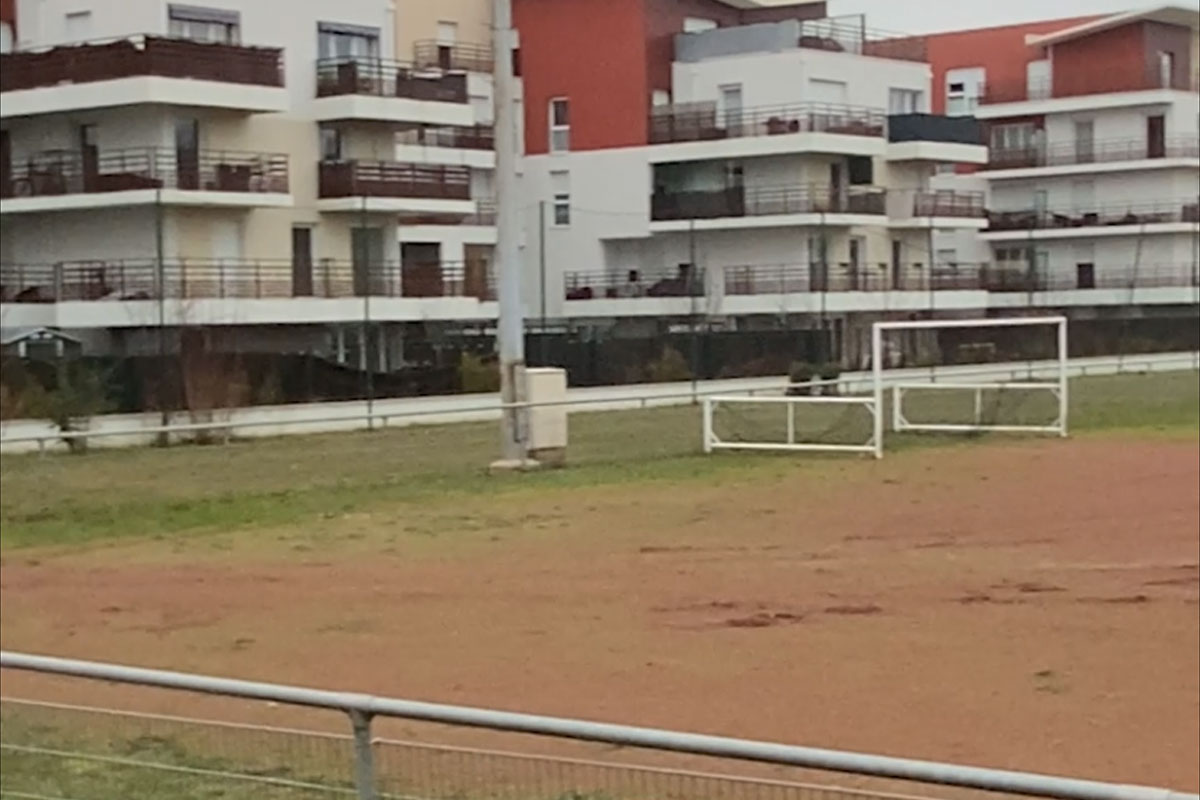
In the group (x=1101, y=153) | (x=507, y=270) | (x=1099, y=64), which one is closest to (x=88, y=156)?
(x=507, y=270)

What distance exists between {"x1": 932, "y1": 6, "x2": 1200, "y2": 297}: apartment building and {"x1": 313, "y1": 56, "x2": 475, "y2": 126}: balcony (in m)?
18.1

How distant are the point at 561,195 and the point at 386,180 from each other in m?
7.51

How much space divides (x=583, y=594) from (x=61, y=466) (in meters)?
10.3

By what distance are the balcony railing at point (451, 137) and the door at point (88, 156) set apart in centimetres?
608

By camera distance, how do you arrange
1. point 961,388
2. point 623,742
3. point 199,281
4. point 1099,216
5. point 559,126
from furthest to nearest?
point 1099,216, point 559,126, point 199,281, point 961,388, point 623,742

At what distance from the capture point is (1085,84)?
50906 millimetres

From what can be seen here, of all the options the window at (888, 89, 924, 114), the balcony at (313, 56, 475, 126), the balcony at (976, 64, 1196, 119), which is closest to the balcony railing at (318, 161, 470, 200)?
the balcony at (313, 56, 475, 126)

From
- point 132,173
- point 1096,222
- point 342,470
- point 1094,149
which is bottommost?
point 342,470

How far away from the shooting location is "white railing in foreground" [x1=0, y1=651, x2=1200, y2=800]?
295 centimetres

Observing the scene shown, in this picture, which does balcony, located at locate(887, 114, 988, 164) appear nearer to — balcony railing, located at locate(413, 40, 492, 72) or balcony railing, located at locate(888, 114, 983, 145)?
balcony railing, located at locate(888, 114, 983, 145)

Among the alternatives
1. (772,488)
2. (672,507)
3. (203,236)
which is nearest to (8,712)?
(672,507)

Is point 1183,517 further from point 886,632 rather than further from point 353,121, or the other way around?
point 353,121

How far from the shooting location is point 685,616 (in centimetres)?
1113

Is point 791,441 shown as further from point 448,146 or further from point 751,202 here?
point 751,202
